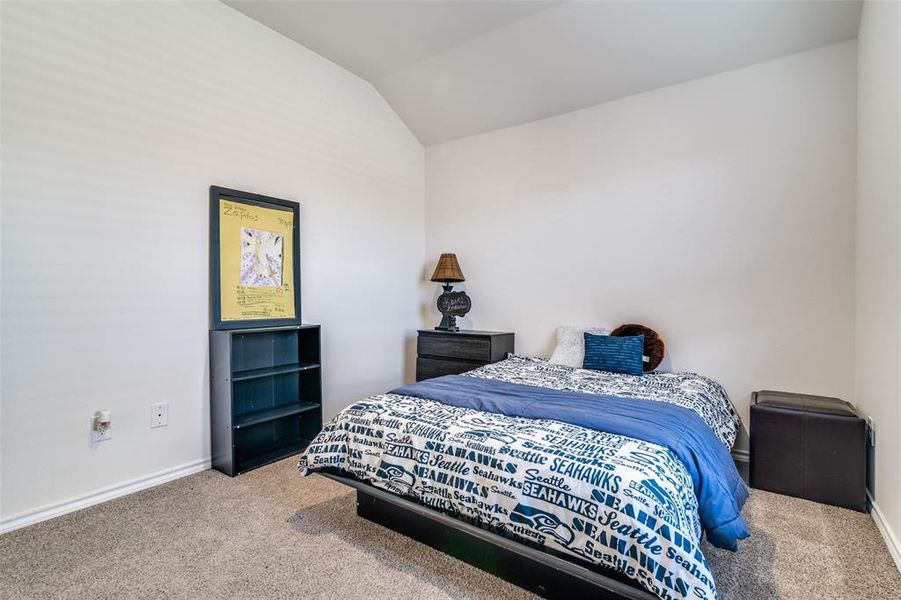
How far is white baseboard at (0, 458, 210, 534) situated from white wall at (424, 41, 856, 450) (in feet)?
8.36

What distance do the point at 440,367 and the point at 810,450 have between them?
2435 millimetres

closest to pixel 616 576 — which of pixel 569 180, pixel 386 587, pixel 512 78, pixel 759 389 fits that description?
pixel 386 587

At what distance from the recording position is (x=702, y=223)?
117 inches

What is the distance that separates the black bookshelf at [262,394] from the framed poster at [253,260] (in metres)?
0.14

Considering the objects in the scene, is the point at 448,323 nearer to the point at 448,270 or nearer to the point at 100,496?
the point at 448,270

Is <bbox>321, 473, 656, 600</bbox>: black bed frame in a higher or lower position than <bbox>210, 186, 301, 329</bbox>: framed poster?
lower

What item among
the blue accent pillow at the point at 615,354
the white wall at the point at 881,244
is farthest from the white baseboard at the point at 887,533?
the blue accent pillow at the point at 615,354

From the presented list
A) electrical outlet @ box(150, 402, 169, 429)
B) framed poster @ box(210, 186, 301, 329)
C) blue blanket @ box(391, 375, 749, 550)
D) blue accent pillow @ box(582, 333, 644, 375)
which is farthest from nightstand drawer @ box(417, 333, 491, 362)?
electrical outlet @ box(150, 402, 169, 429)

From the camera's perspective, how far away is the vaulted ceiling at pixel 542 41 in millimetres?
2570

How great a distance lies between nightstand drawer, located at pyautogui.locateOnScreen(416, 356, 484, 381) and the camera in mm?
3576

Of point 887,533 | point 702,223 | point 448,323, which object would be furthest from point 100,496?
point 702,223

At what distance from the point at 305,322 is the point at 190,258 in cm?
90

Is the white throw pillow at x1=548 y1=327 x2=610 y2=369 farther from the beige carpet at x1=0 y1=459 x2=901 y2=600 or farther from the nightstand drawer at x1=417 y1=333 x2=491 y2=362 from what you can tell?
the beige carpet at x1=0 y1=459 x2=901 y2=600

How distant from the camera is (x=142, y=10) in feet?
7.72
